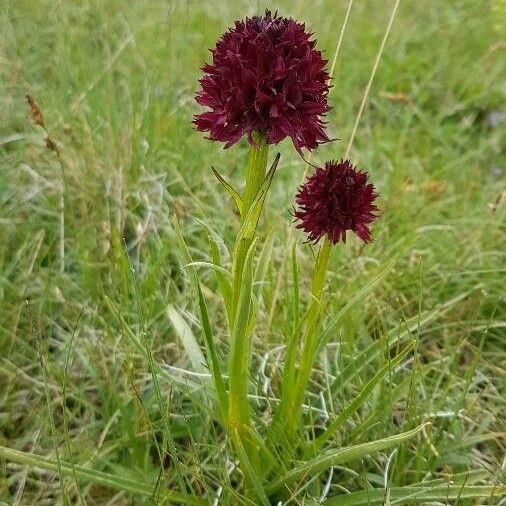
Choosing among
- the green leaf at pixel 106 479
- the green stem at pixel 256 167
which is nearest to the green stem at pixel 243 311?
the green stem at pixel 256 167

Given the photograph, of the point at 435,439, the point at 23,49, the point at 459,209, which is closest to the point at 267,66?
the point at 435,439

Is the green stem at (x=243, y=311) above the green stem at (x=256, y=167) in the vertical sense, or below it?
below

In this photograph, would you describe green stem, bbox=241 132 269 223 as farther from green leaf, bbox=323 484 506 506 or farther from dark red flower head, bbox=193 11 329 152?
green leaf, bbox=323 484 506 506

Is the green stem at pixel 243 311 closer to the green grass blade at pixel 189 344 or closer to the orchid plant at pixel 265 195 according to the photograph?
the orchid plant at pixel 265 195

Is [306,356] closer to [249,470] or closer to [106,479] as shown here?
[249,470]

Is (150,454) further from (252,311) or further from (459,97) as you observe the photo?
(459,97)

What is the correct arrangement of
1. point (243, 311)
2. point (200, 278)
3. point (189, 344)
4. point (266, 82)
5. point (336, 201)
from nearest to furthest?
point (266, 82) < point (243, 311) < point (336, 201) < point (189, 344) < point (200, 278)

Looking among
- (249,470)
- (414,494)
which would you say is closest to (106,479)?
(249,470)
